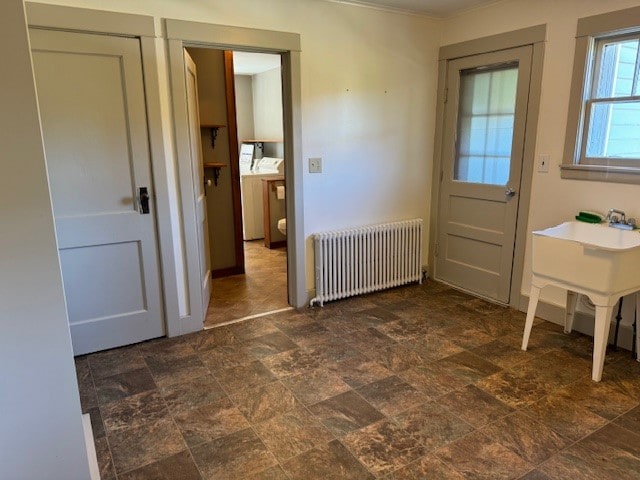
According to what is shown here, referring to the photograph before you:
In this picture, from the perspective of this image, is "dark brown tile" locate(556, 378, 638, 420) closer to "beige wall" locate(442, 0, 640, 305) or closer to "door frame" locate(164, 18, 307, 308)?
"beige wall" locate(442, 0, 640, 305)

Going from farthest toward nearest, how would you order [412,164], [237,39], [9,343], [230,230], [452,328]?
[230,230] < [412,164] < [452,328] < [237,39] < [9,343]

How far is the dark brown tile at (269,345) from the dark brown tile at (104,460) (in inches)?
40.2

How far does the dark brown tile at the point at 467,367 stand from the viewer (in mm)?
2572

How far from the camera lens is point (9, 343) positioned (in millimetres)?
1357

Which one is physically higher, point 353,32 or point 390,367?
point 353,32

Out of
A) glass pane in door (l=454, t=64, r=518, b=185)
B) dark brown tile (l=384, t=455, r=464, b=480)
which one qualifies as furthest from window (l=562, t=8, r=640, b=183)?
dark brown tile (l=384, t=455, r=464, b=480)

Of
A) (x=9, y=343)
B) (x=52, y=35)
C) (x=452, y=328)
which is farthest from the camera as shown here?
(x=452, y=328)

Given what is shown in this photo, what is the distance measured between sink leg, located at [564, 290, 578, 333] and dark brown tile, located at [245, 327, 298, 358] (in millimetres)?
1941

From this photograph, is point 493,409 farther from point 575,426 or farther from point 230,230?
point 230,230

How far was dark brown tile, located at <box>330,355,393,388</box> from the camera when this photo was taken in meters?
2.53

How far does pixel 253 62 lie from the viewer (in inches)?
220

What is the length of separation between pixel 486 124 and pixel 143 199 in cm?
275

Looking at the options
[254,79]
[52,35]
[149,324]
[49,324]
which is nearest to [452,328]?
[149,324]

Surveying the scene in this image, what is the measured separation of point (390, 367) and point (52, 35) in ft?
8.97
